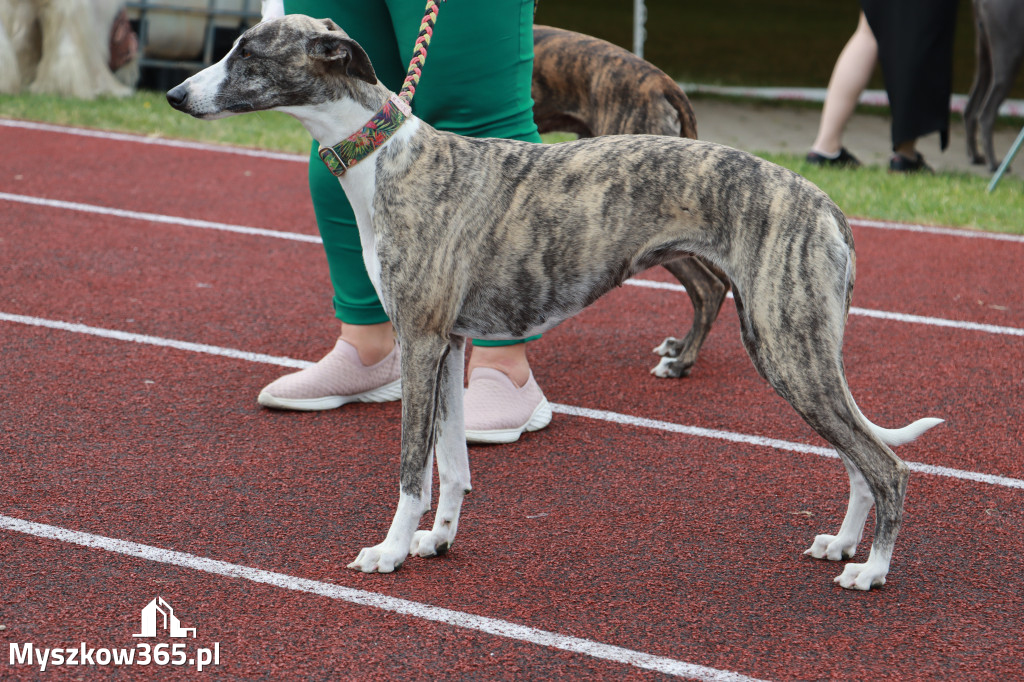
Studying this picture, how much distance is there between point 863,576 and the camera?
9.68ft

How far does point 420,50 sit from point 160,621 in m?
1.64

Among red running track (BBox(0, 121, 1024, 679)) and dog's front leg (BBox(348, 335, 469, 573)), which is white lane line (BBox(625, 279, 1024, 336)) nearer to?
red running track (BBox(0, 121, 1024, 679))

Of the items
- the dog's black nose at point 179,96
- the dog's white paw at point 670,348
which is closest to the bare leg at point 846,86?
the dog's white paw at point 670,348

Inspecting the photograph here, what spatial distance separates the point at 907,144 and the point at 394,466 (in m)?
6.66

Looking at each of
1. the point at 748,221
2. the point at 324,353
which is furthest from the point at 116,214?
the point at 748,221

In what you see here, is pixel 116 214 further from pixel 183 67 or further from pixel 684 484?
pixel 183 67

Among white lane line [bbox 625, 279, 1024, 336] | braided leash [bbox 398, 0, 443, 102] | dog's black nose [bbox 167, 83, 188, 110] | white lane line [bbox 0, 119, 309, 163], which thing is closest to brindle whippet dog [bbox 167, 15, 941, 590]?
dog's black nose [bbox 167, 83, 188, 110]

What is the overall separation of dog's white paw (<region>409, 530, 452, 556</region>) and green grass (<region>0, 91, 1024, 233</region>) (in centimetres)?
522

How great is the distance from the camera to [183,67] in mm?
12039

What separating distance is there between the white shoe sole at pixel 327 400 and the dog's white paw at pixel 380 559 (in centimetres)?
126

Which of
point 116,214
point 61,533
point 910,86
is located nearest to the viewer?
point 61,533

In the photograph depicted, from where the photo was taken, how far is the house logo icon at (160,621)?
8.73 ft

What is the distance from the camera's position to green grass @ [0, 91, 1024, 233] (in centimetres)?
749

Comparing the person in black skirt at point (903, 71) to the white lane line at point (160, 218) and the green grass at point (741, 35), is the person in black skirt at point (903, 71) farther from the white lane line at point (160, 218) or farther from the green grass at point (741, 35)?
the white lane line at point (160, 218)
